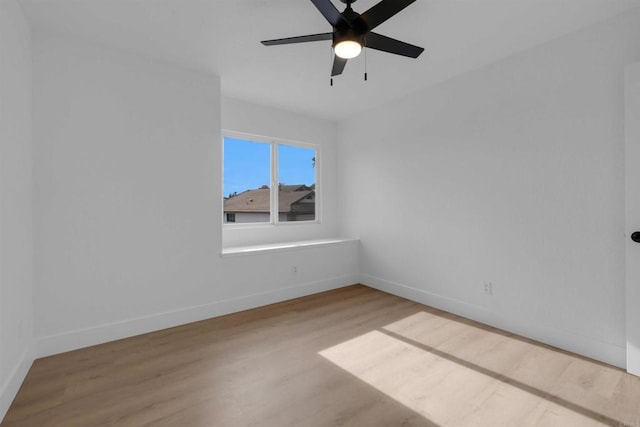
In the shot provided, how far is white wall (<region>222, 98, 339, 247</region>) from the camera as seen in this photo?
3836 millimetres

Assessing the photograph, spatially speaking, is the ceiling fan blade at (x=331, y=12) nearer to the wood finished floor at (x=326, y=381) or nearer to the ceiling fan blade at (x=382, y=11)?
the ceiling fan blade at (x=382, y=11)

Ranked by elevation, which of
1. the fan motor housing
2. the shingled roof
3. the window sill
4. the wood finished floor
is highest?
the fan motor housing

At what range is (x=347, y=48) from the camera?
1.82 meters

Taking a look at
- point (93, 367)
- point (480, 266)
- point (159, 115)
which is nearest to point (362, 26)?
point (159, 115)

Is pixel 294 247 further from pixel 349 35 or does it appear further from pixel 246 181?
pixel 349 35

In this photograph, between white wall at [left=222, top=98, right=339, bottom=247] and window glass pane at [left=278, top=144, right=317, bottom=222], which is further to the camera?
window glass pane at [left=278, top=144, right=317, bottom=222]

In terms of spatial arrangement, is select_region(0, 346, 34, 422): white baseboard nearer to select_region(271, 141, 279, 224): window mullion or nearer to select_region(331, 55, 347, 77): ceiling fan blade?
select_region(271, 141, 279, 224): window mullion

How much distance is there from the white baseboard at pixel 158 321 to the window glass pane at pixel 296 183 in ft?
3.69

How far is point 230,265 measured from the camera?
330cm

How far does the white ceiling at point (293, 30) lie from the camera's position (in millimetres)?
2068

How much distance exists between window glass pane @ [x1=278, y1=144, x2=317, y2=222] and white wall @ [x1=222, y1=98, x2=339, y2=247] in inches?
5.4

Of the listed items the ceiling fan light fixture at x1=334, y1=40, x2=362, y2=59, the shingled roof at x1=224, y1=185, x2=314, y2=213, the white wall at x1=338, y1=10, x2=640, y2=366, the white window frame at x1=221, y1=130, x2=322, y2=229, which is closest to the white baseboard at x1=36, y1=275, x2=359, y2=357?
the white window frame at x1=221, y1=130, x2=322, y2=229

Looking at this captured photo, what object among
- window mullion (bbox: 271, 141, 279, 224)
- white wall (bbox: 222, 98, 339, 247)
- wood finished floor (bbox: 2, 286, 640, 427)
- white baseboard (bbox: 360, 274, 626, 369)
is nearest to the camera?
wood finished floor (bbox: 2, 286, 640, 427)

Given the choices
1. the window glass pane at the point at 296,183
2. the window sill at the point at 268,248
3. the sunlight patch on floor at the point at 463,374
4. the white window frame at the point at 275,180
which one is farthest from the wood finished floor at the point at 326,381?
the window glass pane at the point at 296,183
